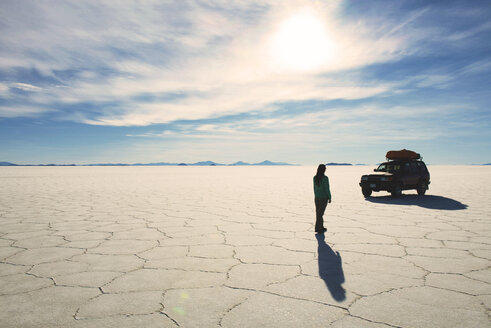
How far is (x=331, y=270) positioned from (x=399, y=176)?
8.97 metres

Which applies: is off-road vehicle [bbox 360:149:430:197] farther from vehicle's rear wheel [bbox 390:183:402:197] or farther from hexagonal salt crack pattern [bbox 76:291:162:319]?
hexagonal salt crack pattern [bbox 76:291:162:319]

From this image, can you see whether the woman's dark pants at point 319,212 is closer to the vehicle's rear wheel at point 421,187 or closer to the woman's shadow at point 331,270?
the woman's shadow at point 331,270

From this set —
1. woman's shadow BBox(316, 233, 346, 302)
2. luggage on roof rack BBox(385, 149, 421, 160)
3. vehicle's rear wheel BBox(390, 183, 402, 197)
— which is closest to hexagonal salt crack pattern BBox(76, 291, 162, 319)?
woman's shadow BBox(316, 233, 346, 302)

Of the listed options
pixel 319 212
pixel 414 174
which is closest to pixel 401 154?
pixel 414 174

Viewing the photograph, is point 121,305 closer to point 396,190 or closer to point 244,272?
point 244,272

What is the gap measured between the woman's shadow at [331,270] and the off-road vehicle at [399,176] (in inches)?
288

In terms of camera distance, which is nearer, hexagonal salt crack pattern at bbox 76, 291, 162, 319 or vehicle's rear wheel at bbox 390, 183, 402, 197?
hexagonal salt crack pattern at bbox 76, 291, 162, 319

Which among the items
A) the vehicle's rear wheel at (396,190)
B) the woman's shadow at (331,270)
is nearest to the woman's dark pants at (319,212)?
the woman's shadow at (331,270)

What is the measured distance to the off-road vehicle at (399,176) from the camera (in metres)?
11.2

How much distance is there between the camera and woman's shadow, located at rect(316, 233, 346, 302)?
121 inches

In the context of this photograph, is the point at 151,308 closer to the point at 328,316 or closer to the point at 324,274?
the point at 328,316

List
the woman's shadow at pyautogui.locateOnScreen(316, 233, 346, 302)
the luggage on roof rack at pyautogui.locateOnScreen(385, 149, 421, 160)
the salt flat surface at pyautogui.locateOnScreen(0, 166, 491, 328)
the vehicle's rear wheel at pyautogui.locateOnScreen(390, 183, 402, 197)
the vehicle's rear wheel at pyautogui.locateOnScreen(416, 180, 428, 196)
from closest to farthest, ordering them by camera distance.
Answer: the salt flat surface at pyautogui.locateOnScreen(0, 166, 491, 328)
the woman's shadow at pyautogui.locateOnScreen(316, 233, 346, 302)
the vehicle's rear wheel at pyautogui.locateOnScreen(390, 183, 402, 197)
the vehicle's rear wheel at pyautogui.locateOnScreen(416, 180, 428, 196)
the luggage on roof rack at pyautogui.locateOnScreen(385, 149, 421, 160)

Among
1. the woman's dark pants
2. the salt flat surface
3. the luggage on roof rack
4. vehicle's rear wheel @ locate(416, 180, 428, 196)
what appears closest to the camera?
the salt flat surface


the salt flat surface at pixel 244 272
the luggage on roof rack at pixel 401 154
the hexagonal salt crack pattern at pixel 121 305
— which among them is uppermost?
the luggage on roof rack at pixel 401 154
